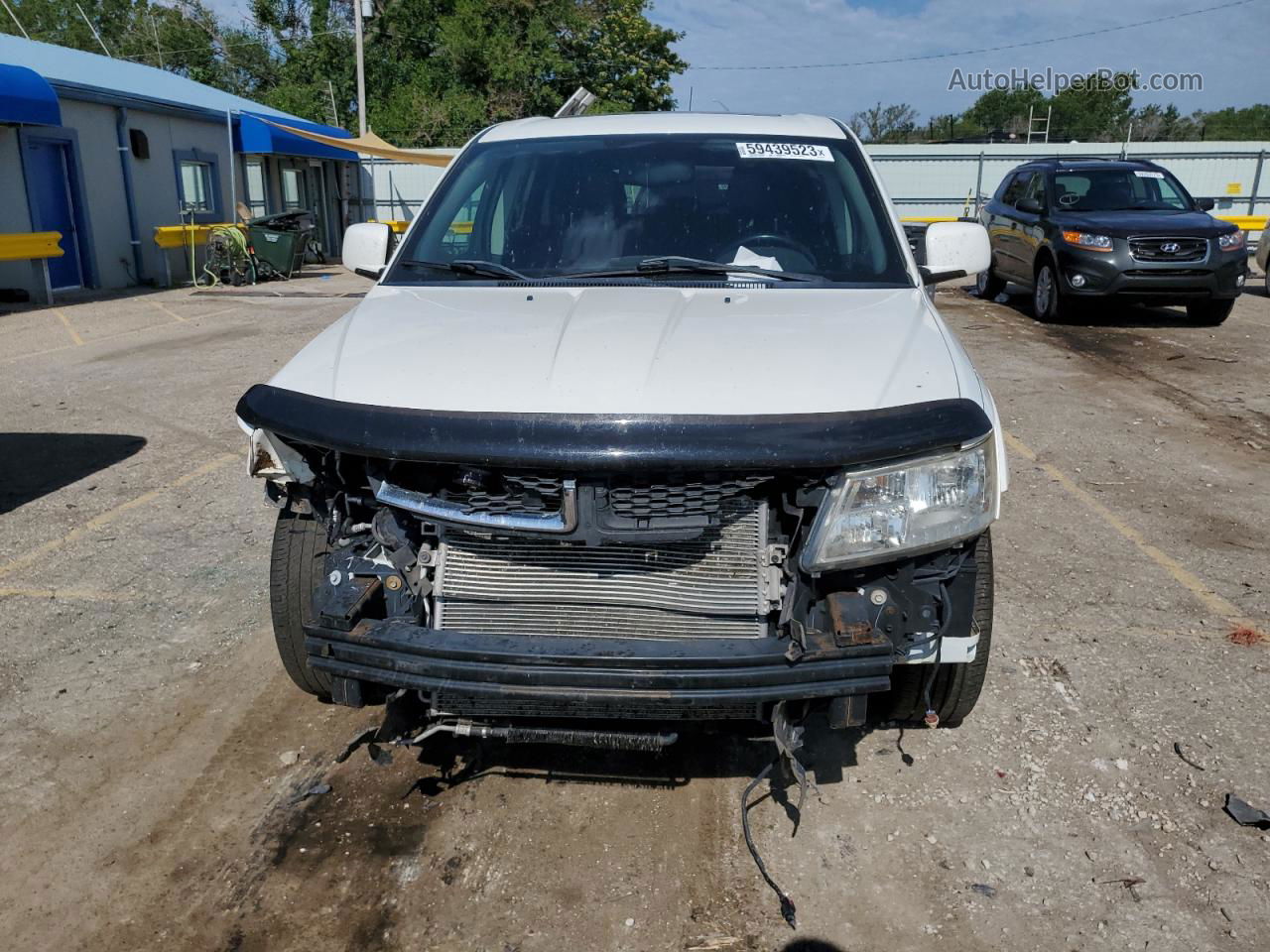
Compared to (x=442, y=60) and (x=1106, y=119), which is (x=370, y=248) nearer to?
(x=442, y=60)

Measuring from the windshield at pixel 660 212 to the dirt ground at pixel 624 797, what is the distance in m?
1.60

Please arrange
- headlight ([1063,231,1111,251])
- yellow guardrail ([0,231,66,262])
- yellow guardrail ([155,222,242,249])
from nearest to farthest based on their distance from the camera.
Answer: headlight ([1063,231,1111,251]), yellow guardrail ([0,231,66,262]), yellow guardrail ([155,222,242,249])

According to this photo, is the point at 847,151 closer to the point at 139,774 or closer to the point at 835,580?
the point at 835,580

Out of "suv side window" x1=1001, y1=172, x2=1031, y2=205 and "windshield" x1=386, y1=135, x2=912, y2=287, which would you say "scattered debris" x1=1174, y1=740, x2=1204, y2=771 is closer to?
"windshield" x1=386, y1=135, x2=912, y2=287

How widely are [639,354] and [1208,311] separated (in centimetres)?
1169

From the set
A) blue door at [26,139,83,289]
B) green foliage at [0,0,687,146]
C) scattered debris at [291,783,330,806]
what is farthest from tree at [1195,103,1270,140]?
scattered debris at [291,783,330,806]

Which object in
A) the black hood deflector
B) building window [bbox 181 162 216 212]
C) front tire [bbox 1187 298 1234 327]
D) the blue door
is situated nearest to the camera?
the black hood deflector

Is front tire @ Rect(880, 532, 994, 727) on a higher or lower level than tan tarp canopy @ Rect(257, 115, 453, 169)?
lower

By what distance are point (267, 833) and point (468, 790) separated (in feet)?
1.88

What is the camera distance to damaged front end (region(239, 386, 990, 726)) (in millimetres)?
2389

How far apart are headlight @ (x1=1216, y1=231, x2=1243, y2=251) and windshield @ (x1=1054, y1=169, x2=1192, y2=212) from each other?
0.73 meters

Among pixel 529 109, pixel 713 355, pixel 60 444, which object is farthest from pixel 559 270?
pixel 529 109

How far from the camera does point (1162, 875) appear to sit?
109 inches

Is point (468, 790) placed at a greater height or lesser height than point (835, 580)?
lesser
